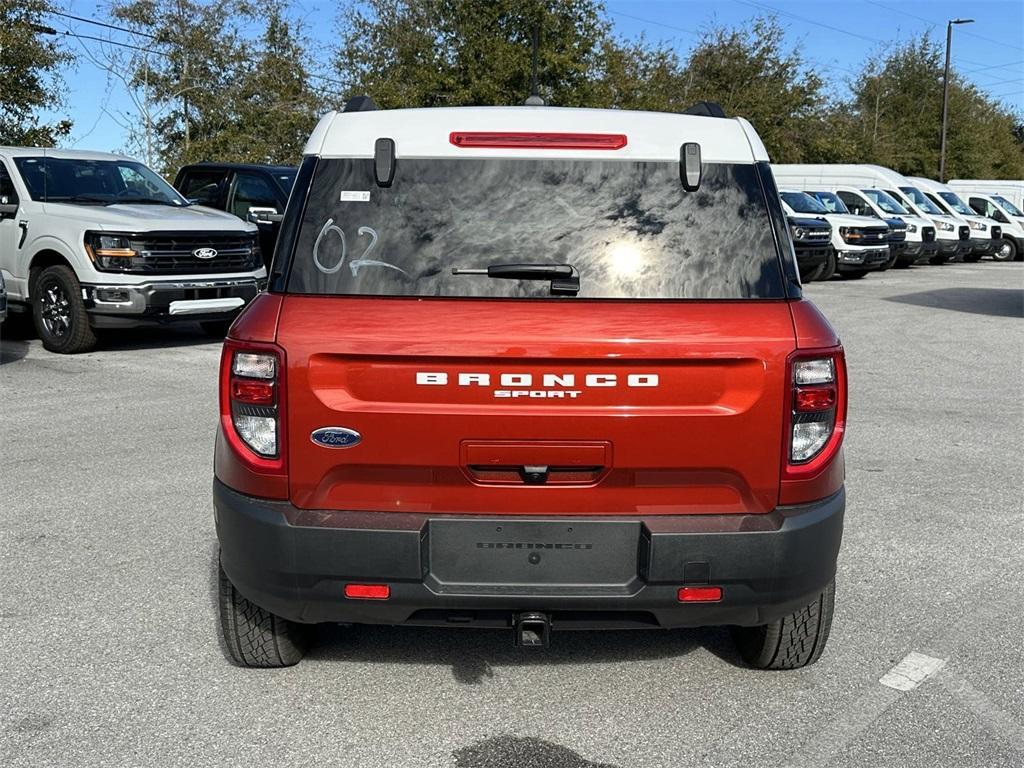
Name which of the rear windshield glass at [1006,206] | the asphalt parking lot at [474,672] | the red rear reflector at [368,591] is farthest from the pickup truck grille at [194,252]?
the rear windshield glass at [1006,206]

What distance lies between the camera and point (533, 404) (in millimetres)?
3195

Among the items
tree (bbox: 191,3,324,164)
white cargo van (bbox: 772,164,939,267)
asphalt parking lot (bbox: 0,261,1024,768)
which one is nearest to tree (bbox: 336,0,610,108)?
tree (bbox: 191,3,324,164)

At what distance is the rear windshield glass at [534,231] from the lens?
10.9 feet

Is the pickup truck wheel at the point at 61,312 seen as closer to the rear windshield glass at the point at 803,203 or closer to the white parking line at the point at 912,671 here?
the white parking line at the point at 912,671

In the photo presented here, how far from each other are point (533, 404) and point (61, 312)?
9.71 meters

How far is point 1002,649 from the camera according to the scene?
419cm

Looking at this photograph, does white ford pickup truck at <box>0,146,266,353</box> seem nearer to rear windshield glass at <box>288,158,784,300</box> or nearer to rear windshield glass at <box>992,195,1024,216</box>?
rear windshield glass at <box>288,158,784,300</box>

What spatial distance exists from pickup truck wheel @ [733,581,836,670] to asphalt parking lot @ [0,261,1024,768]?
0.06m

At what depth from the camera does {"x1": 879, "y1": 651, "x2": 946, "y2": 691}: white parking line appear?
3885mm

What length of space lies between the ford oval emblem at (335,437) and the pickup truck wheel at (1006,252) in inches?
1331

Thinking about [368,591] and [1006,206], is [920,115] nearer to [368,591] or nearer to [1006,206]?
[1006,206]

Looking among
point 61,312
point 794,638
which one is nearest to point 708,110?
point 794,638

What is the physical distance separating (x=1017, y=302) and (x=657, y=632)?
56.6 ft

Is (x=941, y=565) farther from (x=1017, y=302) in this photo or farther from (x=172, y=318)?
(x=1017, y=302)
